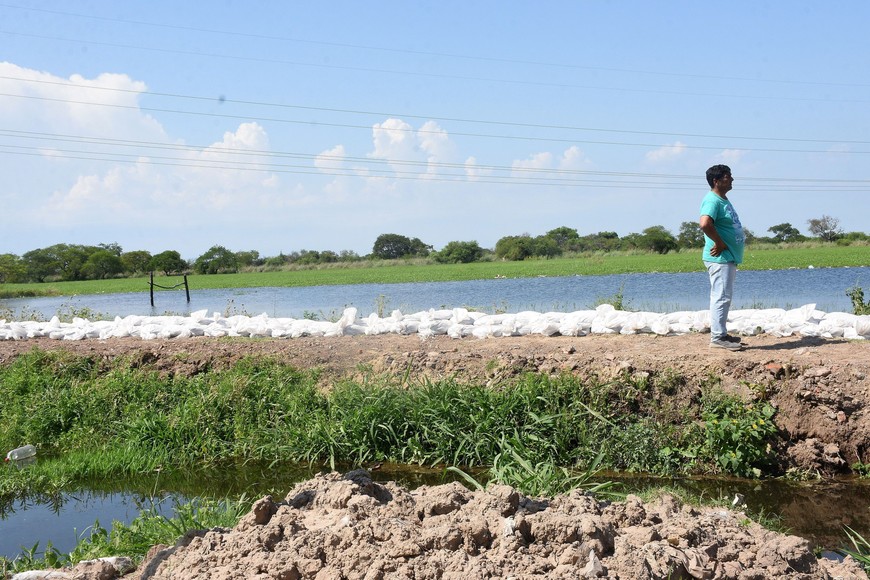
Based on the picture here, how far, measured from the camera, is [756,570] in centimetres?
330

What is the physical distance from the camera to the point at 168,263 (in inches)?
2416

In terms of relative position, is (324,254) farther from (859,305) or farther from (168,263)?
(859,305)

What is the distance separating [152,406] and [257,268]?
177ft

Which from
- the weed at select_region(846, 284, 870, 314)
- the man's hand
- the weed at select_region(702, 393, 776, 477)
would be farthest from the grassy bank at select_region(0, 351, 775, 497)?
the weed at select_region(846, 284, 870, 314)

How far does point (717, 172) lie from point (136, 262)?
2394 inches

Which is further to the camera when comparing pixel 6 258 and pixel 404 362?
pixel 6 258

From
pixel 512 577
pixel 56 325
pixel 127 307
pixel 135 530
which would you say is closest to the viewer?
pixel 512 577

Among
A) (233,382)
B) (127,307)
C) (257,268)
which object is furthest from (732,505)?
(257,268)

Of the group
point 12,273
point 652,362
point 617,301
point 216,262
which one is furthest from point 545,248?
point 652,362

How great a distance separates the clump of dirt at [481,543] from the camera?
Result: 3.18 m

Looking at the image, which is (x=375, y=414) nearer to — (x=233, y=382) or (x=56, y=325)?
(x=233, y=382)

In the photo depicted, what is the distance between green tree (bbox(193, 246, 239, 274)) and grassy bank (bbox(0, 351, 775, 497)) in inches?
2115

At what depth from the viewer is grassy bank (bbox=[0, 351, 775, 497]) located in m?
6.35

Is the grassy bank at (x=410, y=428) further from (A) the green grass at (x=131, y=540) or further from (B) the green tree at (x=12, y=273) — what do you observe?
(B) the green tree at (x=12, y=273)
